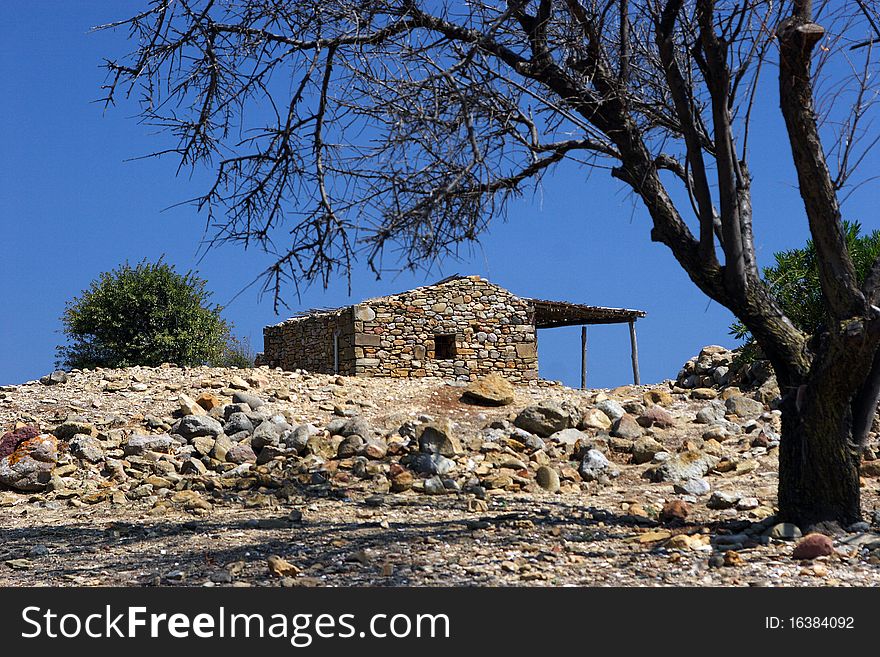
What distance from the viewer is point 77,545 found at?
6277 mm

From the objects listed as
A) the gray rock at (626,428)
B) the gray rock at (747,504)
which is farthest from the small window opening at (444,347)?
the gray rock at (747,504)

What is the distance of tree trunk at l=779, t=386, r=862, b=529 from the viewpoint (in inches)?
233

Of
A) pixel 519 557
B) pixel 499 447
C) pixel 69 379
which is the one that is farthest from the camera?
pixel 69 379

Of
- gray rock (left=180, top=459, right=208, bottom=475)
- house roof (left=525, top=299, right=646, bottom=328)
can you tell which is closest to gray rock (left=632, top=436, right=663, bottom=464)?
gray rock (left=180, top=459, right=208, bottom=475)

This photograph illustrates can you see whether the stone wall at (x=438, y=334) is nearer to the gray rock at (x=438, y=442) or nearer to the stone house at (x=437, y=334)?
the stone house at (x=437, y=334)

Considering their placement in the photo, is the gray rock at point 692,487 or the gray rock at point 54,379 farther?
the gray rock at point 54,379

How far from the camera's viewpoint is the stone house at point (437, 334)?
67.1 feet

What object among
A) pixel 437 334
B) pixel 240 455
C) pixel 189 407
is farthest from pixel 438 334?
pixel 240 455

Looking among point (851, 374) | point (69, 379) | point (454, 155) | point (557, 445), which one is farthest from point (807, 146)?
point (69, 379)

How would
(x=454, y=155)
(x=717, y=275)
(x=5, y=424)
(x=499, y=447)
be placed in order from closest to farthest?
(x=454, y=155) < (x=717, y=275) < (x=499, y=447) < (x=5, y=424)

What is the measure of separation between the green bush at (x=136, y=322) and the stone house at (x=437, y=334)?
463 cm

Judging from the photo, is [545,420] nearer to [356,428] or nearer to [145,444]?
[356,428]

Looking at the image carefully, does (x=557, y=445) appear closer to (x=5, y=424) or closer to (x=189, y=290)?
(x=5, y=424)
